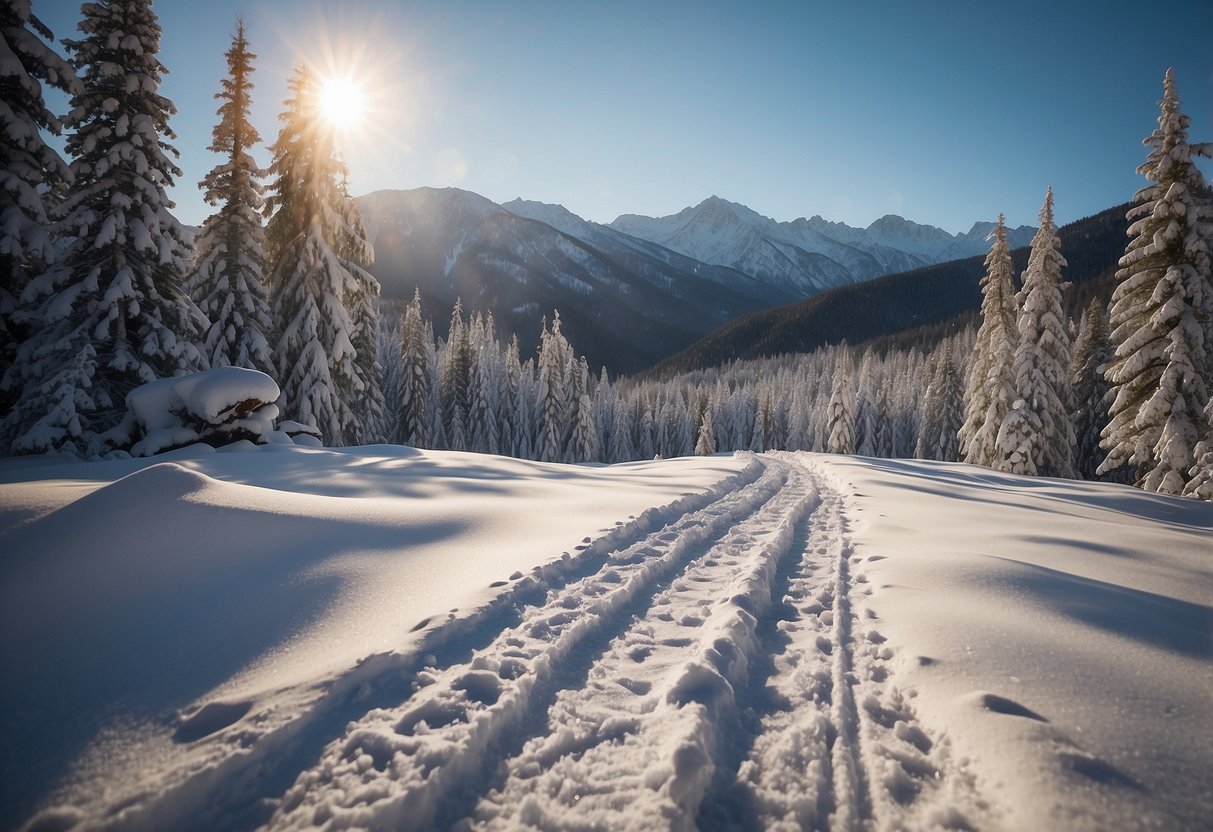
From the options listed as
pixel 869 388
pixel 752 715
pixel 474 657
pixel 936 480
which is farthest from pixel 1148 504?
pixel 869 388

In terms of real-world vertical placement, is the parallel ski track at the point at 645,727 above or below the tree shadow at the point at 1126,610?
below

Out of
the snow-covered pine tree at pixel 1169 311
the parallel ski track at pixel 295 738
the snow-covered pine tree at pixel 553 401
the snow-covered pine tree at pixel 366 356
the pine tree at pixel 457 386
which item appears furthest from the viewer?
the pine tree at pixel 457 386

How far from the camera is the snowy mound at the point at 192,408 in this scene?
33.8ft

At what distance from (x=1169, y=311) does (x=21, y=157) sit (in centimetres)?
3123

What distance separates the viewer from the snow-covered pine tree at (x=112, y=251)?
37.8 ft

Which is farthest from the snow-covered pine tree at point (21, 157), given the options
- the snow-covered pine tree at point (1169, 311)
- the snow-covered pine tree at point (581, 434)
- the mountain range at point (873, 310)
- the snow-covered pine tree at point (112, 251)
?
the mountain range at point (873, 310)

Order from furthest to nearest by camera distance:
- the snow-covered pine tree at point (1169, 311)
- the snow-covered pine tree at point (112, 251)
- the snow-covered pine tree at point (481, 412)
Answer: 1. the snow-covered pine tree at point (481, 412)
2. the snow-covered pine tree at point (1169, 311)
3. the snow-covered pine tree at point (112, 251)

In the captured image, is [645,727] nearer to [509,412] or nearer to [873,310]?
[509,412]

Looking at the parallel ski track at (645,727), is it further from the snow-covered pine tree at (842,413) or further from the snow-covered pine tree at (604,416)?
the snow-covered pine tree at (604,416)

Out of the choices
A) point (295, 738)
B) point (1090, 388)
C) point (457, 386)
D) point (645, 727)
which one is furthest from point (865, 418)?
point (295, 738)

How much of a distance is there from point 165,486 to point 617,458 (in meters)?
52.9

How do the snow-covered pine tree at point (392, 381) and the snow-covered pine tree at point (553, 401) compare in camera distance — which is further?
the snow-covered pine tree at point (553, 401)

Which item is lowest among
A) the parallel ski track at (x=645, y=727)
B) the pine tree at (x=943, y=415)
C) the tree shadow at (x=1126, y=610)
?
the parallel ski track at (x=645, y=727)

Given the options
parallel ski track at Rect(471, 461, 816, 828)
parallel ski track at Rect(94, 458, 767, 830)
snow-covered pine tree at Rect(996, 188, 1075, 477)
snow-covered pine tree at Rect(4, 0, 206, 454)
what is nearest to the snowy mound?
snow-covered pine tree at Rect(4, 0, 206, 454)
